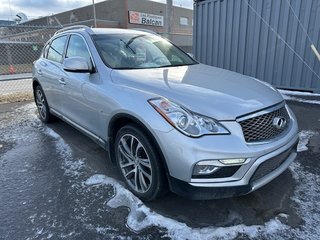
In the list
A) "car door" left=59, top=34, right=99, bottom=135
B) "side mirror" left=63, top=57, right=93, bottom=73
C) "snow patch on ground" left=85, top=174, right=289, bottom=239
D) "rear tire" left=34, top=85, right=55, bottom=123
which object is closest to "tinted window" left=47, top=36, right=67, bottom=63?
"car door" left=59, top=34, right=99, bottom=135

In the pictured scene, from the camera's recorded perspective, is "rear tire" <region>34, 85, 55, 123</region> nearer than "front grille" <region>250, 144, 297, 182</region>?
No

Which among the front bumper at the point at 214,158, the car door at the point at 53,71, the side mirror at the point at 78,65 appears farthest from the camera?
the car door at the point at 53,71

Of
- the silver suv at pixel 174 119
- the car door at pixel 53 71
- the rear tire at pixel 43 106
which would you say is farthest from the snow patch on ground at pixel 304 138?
the rear tire at pixel 43 106

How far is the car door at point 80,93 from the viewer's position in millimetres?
3236

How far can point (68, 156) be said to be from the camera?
3.95 meters

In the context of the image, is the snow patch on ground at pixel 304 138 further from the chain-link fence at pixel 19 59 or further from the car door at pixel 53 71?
the chain-link fence at pixel 19 59

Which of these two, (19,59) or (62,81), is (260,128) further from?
(19,59)

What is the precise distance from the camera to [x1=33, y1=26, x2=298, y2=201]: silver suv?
224 centimetres

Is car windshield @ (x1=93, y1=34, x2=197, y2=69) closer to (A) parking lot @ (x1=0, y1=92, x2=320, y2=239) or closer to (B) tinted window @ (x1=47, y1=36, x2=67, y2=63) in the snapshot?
(B) tinted window @ (x1=47, y1=36, x2=67, y2=63)

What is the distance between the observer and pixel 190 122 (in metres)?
2.26

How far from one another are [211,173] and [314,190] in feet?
4.68

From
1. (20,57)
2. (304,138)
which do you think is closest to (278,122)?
(304,138)

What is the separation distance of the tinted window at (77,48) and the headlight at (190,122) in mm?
1523

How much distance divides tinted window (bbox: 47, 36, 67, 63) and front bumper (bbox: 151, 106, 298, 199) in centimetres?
276
